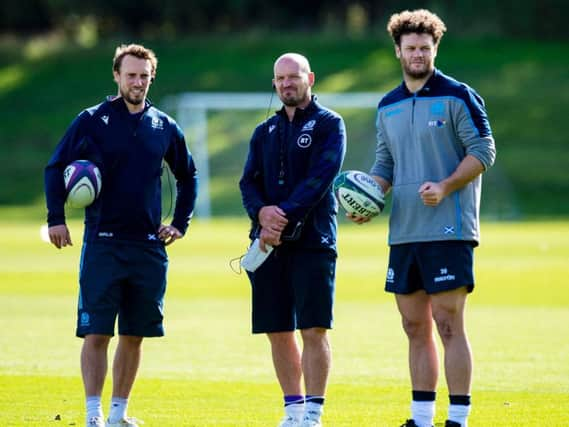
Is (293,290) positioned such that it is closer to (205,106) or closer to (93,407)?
(93,407)

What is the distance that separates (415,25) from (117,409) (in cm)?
320

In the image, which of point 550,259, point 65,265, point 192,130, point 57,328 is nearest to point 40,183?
point 192,130

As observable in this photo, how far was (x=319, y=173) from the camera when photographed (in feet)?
28.4

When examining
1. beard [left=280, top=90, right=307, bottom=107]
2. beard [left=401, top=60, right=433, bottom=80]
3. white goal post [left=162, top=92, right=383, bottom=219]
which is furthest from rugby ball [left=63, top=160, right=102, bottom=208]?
white goal post [left=162, top=92, right=383, bottom=219]

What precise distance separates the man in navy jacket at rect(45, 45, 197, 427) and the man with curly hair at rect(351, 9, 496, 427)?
5.41ft

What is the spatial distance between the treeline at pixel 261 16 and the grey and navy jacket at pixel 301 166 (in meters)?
50.2

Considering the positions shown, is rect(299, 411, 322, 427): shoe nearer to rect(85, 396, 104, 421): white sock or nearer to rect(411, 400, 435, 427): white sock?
rect(411, 400, 435, 427): white sock

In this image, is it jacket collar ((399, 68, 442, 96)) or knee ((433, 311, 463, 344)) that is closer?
knee ((433, 311, 463, 344))

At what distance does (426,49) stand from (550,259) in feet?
54.6

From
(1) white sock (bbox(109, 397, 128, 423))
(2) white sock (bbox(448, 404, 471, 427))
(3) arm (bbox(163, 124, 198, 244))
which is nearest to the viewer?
(2) white sock (bbox(448, 404, 471, 427))

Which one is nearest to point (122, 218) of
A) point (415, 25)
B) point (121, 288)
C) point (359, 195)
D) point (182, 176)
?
point (121, 288)

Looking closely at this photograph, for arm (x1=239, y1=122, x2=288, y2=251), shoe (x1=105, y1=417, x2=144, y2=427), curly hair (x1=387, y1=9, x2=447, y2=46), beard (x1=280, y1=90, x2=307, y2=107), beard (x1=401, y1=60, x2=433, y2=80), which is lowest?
shoe (x1=105, y1=417, x2=144, y2=427)

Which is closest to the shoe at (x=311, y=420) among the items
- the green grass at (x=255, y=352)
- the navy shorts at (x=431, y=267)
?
the green grass at (x=255, y=352)

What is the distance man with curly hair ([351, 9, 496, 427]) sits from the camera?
833cm
